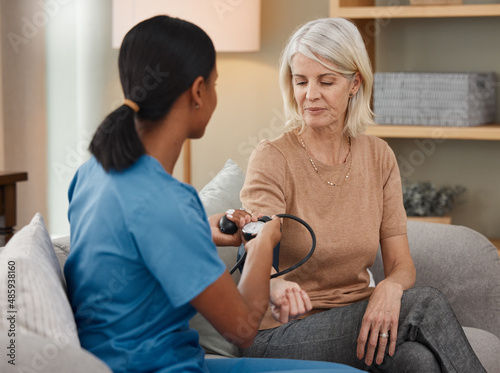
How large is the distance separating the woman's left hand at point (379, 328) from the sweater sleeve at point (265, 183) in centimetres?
30

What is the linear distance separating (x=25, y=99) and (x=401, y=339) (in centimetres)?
199

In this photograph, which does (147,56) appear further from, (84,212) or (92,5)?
(92,5)

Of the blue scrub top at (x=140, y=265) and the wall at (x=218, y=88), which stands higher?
the wall at (x=218, y=88)

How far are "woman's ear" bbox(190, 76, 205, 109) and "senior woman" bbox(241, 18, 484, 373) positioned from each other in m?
0.43

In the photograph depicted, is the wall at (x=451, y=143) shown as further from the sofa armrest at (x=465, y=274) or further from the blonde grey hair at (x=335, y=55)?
the blonde grey hair at (x=335, y=55)

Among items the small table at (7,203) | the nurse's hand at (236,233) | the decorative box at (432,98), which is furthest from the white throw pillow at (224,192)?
the decorative box at (432,98)

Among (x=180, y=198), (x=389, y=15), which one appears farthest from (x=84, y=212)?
(x=389, y=15)

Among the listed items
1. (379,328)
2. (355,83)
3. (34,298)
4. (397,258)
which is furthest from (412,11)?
(34,298)

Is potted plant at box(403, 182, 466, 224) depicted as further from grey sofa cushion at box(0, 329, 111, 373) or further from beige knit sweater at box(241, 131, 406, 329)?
grey sofa cushion at box(0, 329, 111, 373)

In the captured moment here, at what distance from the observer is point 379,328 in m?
1.41

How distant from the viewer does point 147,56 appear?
1.05m

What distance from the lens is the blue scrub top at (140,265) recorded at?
1.00 m

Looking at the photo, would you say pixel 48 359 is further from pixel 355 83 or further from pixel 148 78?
pixel 355 83

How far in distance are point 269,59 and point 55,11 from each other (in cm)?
95
